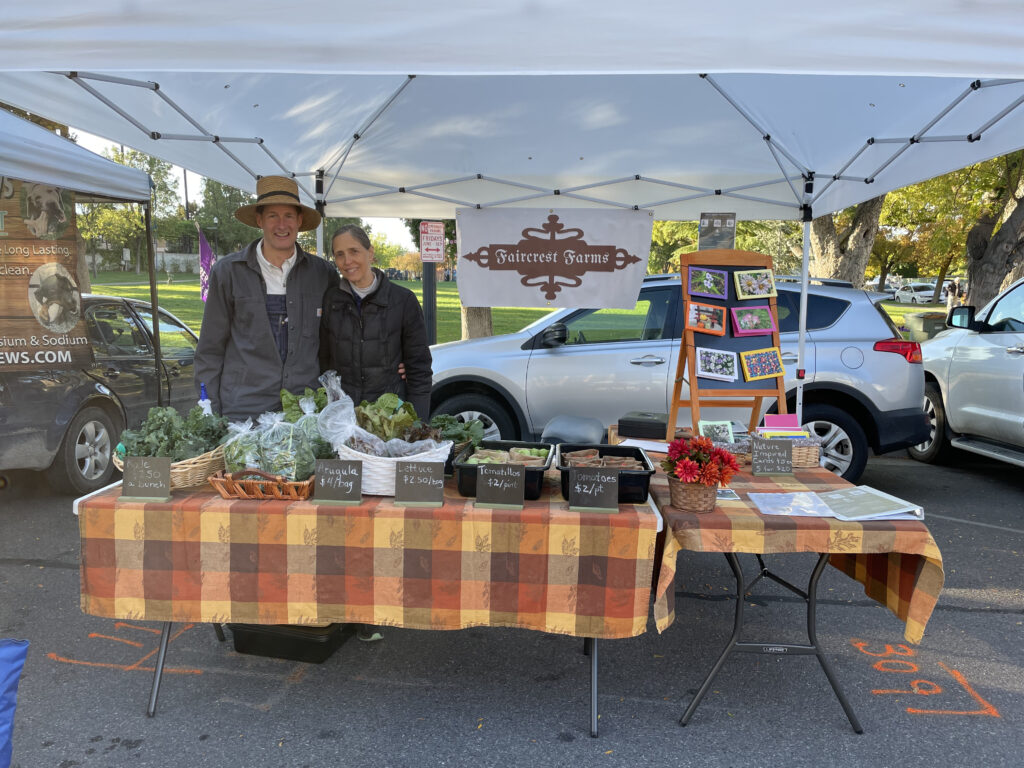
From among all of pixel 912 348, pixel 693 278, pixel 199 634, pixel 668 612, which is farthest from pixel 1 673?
pixel 912 348

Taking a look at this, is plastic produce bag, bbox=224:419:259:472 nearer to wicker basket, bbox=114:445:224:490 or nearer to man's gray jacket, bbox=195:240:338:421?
wicker basket, bbox=114:445:224:490

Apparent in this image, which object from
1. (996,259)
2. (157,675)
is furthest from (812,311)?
(996,259)

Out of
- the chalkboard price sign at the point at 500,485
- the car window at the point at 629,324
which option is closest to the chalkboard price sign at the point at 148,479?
the chalkboard price sign at the point at 500,485

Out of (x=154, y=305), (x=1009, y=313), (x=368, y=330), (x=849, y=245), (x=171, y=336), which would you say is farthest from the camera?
(x=849, y=245)

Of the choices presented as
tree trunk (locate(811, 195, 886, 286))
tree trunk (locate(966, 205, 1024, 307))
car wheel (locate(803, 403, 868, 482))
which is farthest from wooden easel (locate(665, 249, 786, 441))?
tree trunk (locate(966, 205, 1024, 307))

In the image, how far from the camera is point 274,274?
3.27m

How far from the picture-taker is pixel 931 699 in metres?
2.82

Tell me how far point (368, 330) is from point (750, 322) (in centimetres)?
230

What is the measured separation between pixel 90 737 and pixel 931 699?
10.5ft

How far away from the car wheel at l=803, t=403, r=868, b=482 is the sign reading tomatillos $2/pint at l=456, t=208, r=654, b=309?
1.70 m

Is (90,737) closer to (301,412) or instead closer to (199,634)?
(199,634)

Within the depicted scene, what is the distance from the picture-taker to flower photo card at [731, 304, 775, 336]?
4254mm

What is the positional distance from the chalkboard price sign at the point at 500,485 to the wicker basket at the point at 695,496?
567 mm

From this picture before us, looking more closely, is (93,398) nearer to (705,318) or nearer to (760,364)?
(705,318)
